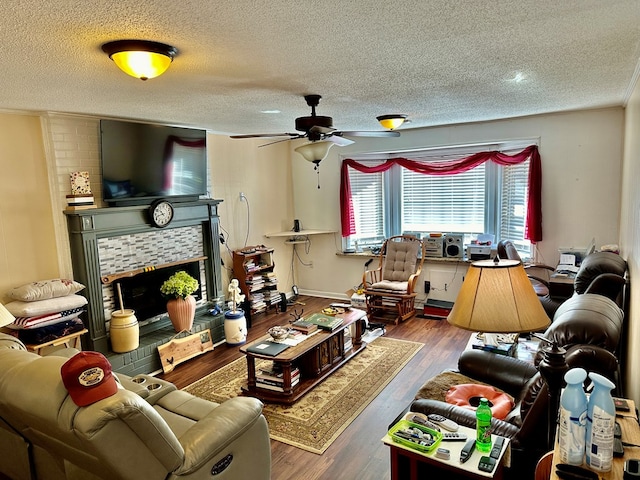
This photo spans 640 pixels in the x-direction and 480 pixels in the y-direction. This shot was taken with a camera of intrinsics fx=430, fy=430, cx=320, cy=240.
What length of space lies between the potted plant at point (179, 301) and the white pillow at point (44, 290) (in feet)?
2.89

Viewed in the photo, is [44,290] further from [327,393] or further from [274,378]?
[327,393]

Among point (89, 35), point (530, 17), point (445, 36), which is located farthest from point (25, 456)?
point (530, 17)

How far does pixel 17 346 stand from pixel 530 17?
3.27 meters

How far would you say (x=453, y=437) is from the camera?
2.08 meters

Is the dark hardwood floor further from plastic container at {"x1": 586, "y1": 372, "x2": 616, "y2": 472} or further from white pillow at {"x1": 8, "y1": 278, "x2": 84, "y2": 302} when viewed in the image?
plastic container at {"x1": 586, "y1": 372, "x2": 616, "y2": 472}

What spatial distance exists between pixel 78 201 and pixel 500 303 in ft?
12.6

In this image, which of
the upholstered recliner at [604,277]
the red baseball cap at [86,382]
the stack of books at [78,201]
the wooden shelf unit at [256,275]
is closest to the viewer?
the red baseball cap at [86,382]

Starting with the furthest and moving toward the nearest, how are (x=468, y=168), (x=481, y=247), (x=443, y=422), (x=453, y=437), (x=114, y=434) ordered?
(x=468, y=168)
(x=481, y=247)
(x=443, y=422)
(x=453, y=437)
(x=114, y=434)

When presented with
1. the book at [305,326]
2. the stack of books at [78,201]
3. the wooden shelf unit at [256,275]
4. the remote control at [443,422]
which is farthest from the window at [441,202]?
the remote control at [443,422]

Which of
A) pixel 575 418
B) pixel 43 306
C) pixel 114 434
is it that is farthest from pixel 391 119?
pixel 114 434

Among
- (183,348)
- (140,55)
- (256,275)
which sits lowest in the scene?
(183,348)

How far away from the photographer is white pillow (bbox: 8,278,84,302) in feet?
11.9

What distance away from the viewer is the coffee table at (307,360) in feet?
11.8

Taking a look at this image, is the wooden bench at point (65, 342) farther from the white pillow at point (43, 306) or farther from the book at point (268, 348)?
the book at point (268, 348)
